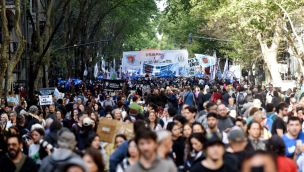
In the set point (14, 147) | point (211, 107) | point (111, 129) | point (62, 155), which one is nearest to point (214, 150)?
point (62, 155)

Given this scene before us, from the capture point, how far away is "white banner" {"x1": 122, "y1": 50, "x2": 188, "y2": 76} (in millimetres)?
41656

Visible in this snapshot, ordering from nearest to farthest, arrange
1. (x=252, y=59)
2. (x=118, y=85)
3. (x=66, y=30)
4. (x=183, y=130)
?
(x=183, y=130) < (x=118, y=85) < (x=66, y=30) < (x=252, y=59)

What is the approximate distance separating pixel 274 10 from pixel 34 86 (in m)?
10.2

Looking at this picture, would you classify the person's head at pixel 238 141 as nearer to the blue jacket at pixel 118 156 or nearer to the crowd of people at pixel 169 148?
the crowd of people at pixel 169 148

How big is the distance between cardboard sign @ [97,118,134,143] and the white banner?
30.9 meters

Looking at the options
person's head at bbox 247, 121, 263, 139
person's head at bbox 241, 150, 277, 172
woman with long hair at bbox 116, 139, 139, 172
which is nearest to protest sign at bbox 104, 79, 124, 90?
person's head at bbox 247, 121, 263, 139

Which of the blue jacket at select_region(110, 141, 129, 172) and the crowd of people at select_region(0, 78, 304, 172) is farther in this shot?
the blue jacket at select_region(110, 141, 129, 172)

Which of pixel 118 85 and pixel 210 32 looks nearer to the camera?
pixel 118 85

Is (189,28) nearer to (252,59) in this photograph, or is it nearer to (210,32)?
(210,32)

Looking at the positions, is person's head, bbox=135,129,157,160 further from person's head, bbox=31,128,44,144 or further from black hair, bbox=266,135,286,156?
person's head, bbox=31,128,44,144

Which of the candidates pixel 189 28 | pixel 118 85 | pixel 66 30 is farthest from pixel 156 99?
pixel 189 28

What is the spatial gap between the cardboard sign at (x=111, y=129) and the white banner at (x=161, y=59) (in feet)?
101

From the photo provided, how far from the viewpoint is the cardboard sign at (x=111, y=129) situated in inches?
412

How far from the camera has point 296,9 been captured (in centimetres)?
2717
